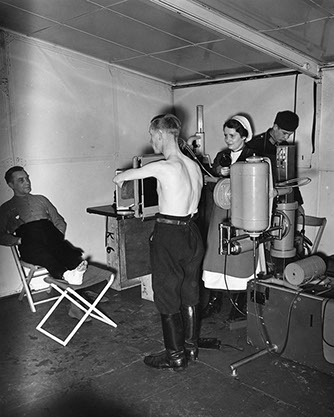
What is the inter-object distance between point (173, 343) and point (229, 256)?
0.80m

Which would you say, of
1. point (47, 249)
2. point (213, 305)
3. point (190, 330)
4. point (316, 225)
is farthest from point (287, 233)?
point (47, 249)

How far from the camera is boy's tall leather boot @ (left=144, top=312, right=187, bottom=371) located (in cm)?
282

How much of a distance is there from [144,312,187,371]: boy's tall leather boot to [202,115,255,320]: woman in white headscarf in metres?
0.63

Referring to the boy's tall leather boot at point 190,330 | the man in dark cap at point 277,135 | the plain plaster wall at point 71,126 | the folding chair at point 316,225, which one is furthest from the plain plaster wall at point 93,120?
the boy's tall leather boot at point 190,330

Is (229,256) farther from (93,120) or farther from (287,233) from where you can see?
(93,120)

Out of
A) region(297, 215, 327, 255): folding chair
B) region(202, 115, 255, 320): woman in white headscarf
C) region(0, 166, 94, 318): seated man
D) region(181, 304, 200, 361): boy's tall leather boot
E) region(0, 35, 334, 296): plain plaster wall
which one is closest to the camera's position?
region(181, 304, 200, 361): boy's tall leather boot

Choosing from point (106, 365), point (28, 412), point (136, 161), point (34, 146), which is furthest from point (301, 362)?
point (34, 146)

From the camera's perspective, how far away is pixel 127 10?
3.20m

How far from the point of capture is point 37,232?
3.74 metres

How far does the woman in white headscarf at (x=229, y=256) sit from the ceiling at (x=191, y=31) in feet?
2.07

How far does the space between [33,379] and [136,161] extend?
69.0 inches

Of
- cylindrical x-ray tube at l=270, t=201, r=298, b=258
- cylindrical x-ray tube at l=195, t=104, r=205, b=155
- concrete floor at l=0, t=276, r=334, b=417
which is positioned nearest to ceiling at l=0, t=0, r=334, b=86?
cylindrical x-ray tube at l=195, t=104, r=205, b=155

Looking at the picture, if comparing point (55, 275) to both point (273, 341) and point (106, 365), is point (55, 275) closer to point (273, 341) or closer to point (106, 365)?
point (106, 365)

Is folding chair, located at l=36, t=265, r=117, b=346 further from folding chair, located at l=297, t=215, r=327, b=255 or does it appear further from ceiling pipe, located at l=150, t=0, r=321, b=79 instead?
ceiling pipe, located at l=150, t=0, r=321, b=79
